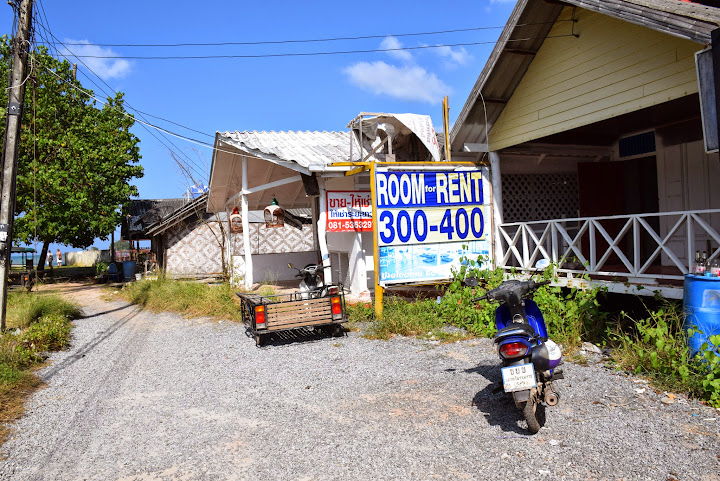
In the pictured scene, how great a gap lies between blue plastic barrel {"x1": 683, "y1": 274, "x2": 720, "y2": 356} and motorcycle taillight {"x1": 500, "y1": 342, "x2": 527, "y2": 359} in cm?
213

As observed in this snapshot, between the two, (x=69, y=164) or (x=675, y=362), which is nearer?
Result: (x=675, y=362)

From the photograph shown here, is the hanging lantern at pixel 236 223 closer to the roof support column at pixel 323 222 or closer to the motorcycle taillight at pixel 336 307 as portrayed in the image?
the roof support column at pixel 323 222

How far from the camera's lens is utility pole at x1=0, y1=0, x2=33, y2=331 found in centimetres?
938

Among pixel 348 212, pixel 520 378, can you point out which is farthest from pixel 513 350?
pixel 348 212

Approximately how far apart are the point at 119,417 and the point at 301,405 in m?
1.82

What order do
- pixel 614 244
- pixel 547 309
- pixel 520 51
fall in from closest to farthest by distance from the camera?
pixel 614 244 → pixel 547 309 → pixel 520 51

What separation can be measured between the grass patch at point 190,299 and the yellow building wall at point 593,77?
A: 6.74m

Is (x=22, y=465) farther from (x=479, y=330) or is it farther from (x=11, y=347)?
(x=479, y=330)

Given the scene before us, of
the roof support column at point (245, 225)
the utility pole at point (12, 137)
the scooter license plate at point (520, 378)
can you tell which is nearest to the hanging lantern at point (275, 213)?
the roof support column at point (245, 225)

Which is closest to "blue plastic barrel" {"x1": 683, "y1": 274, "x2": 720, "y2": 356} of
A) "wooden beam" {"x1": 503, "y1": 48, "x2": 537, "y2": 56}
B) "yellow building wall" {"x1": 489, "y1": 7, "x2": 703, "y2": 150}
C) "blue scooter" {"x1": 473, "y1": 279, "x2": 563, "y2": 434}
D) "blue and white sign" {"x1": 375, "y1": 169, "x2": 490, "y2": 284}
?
"blue scooter" {"x1": 473, "y1": 279, "x2": 563, "y2": 434}

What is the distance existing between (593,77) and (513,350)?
5.28 metres

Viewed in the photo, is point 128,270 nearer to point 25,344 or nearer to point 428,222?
point 25,344

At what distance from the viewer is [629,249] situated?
32.8ft

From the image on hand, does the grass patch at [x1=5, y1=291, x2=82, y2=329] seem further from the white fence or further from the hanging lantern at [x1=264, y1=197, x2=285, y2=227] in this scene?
the white fence
